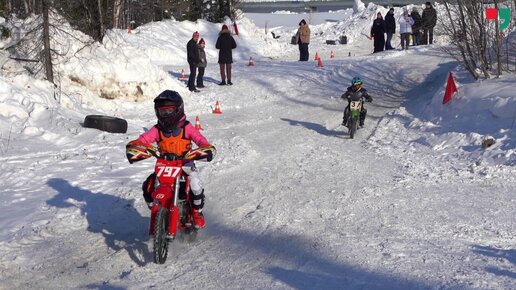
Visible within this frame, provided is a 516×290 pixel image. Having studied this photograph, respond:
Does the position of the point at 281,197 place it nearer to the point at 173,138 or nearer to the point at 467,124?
the point at 173,138

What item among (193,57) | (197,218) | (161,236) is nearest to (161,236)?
(161,236)

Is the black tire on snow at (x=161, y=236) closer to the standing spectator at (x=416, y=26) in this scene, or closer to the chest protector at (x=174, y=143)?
the chest protector at (x=174, y=143)

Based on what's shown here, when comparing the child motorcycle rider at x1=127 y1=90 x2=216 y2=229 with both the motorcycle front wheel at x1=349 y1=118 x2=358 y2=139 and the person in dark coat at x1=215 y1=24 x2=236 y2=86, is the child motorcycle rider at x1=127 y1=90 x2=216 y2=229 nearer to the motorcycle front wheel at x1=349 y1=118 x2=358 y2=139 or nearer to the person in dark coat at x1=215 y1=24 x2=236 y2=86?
the motorcycle front wheel at x1=349 y1=118 x2=358 y2=139

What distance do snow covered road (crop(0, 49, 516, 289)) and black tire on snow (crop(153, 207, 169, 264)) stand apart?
14cm

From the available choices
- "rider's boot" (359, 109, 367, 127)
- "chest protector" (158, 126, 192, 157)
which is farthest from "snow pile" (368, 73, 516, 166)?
"chest protector" (158, 126, 192, 157)

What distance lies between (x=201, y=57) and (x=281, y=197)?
12.1 meters

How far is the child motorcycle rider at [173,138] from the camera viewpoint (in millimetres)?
7312

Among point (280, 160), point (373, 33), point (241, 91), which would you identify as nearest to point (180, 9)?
point (373, 33)

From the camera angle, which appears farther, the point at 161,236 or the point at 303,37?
the point at 303,37

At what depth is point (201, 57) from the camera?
69.4 ft

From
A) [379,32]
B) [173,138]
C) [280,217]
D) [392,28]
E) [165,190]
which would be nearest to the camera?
[165,190]

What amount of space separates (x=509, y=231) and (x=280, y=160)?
5.40m

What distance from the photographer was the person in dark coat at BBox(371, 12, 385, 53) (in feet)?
96.8

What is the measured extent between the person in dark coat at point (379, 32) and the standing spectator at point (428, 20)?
1.94 meters
